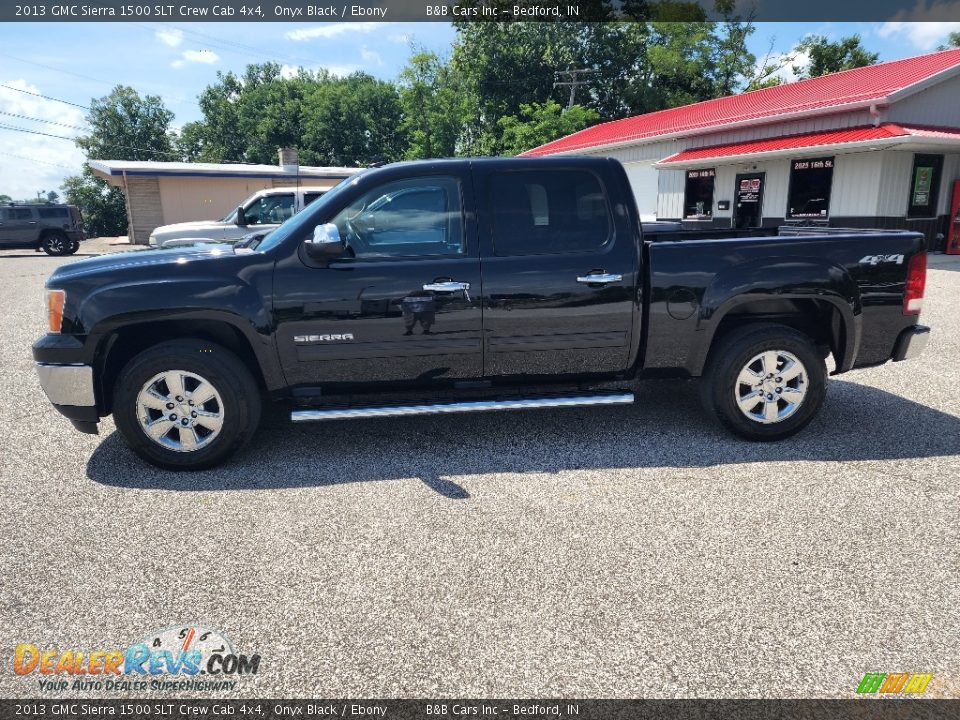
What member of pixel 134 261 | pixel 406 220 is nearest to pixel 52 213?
pixel 134 261

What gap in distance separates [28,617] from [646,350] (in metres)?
3.68

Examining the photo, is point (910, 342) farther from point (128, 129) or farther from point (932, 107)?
point (128, 129)

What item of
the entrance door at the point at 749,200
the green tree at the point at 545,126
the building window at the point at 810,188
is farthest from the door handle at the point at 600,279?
the green tree at the point at 545,126

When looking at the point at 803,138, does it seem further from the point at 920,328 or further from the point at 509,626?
the point at 509,626

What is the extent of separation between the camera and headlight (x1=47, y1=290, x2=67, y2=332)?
4109mm

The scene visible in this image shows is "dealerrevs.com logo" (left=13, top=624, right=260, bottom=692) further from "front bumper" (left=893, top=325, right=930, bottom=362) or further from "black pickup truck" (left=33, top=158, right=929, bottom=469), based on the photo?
"front bumper" (left=893, top=325, right=930, bottom=362)

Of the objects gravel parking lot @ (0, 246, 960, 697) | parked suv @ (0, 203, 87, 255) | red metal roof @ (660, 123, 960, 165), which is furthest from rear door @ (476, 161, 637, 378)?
parked suv @ (0, 203, 87, 255)

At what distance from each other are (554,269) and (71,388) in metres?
3.10

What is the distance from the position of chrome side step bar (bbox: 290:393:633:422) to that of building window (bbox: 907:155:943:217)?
16.7m

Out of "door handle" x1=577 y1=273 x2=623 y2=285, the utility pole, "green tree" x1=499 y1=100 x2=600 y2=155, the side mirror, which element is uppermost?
the utility pole

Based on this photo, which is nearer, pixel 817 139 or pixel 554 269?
pixel 554 269

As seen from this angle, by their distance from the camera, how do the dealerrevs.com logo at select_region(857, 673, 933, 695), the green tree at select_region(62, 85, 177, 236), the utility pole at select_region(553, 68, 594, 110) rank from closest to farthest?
1. the dealerrevs.com logo at select_region(857, 673, 933, 695)
2. the utility pole at select_region(553, 68, 594, 110)
3. the green tree at select_region(62, 85, 177, 236)

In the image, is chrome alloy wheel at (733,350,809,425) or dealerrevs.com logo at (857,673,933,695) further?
chrome alloy wheel at (733,350,809,425)

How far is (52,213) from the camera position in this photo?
24984 mm
